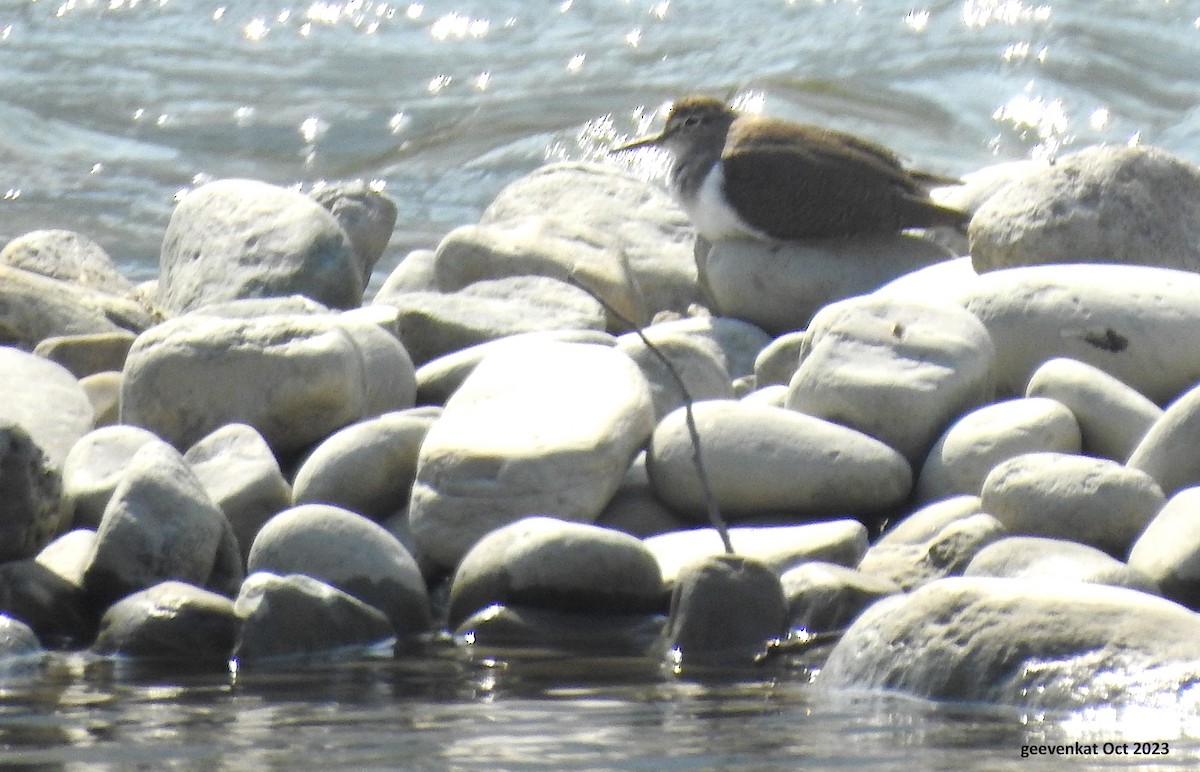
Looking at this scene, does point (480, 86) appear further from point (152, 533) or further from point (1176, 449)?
point (1176, 449)

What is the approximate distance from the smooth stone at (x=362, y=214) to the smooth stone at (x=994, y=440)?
4401 millimetres

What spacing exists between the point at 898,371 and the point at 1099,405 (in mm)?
630

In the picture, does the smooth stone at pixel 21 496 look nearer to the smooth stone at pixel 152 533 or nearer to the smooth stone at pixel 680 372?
the smooth stone at pixel 152 533

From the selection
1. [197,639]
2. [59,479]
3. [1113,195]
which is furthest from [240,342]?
[1113,195]

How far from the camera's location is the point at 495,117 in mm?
17266

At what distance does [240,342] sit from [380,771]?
335 centimetres

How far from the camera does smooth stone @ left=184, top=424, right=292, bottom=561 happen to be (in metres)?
6.10

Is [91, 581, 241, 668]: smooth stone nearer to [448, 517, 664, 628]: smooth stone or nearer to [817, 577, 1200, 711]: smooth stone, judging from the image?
[448, 517, 664, 628]: smooth stone

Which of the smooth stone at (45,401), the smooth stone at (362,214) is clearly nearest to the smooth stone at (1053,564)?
the smooth stone at (45,401)

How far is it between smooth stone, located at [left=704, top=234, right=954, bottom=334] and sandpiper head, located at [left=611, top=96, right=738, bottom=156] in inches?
31.9

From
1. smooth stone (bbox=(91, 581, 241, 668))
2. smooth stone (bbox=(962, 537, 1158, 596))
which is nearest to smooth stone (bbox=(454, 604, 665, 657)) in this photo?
A: smooth stone (bbox=(91, 581, 241, 668))

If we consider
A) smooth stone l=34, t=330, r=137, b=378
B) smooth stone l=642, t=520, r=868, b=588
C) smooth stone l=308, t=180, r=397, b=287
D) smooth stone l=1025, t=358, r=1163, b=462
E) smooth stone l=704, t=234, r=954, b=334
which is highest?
smooth stone l=308, t=180, r=397, b=287

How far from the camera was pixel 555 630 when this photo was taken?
523cm

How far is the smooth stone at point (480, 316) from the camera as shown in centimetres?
759
